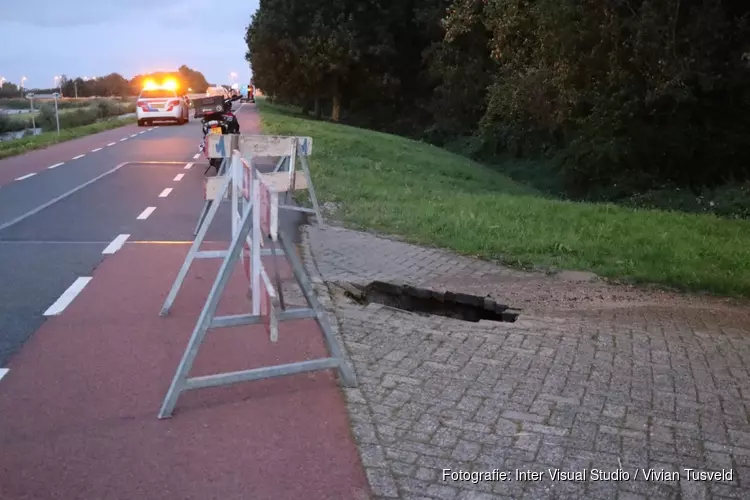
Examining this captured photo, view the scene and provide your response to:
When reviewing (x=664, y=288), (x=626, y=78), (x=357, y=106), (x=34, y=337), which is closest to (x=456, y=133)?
(x=357, y=106)

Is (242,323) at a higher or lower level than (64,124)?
higher

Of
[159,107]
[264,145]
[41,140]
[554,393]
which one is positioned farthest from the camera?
[159,107]

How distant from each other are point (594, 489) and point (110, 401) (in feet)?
9.32

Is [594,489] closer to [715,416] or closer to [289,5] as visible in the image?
[715,416]

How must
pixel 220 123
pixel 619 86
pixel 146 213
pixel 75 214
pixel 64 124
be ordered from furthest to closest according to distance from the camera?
pixel 64 124
pixel 619 86
pixel 220 123
pixel 146 213
pixel 75 214

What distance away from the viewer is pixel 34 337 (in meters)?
5.82

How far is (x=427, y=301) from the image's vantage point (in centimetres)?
778

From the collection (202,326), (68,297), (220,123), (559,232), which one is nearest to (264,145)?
(68,297)

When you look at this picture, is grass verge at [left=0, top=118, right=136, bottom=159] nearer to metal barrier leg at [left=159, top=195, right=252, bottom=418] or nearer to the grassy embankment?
the grassy embankment

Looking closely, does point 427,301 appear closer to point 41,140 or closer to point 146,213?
point 146,213

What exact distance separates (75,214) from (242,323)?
7576 millimetres

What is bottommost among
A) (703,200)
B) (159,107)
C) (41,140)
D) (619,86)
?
(703,200)

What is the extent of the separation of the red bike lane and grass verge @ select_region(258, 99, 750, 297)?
420 cm

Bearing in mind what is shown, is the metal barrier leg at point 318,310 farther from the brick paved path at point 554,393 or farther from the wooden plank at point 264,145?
the wooden plank at point 264,145
